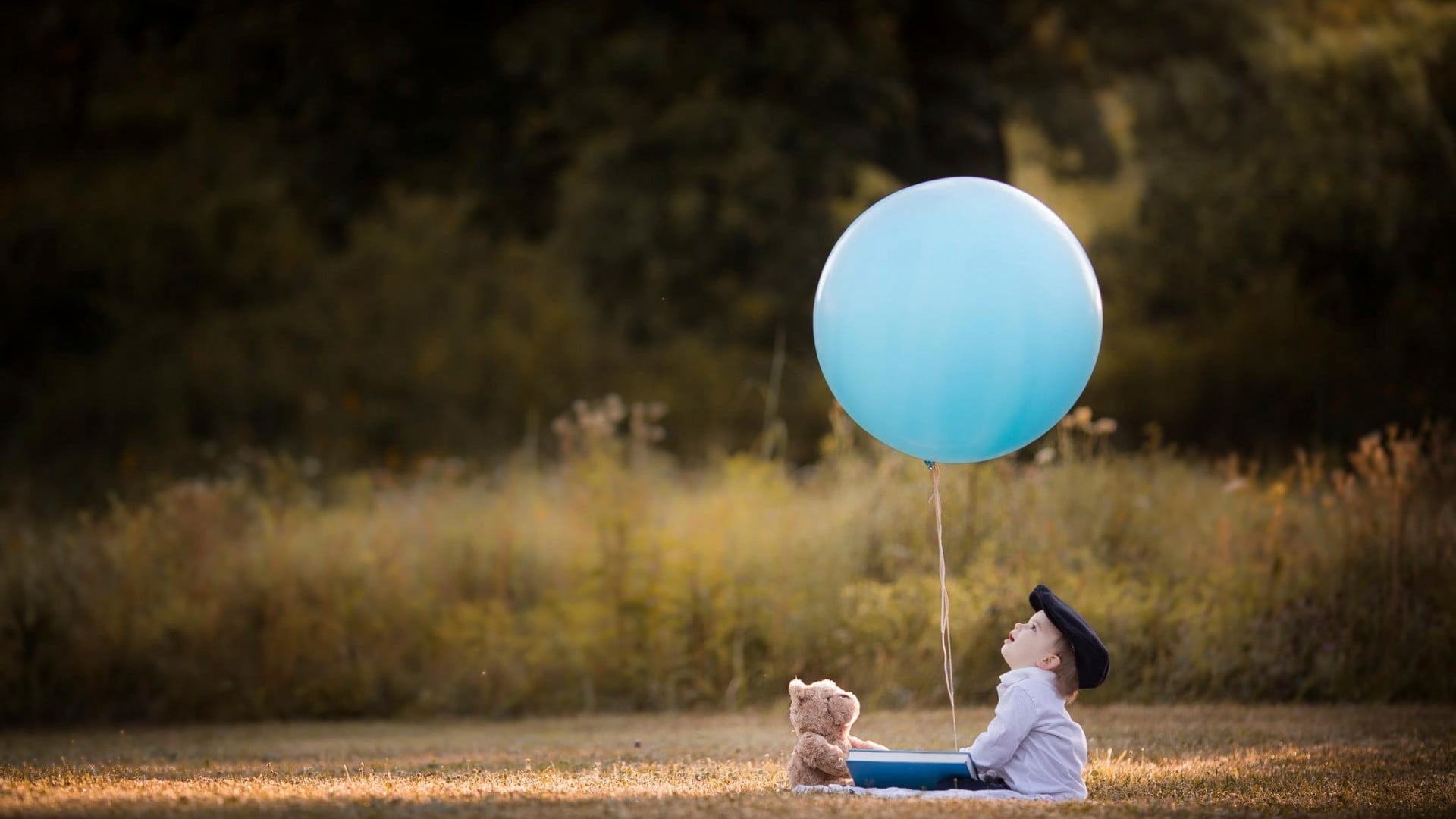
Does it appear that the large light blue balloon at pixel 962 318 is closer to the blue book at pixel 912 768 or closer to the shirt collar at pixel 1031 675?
the shirt collar at pixel 1031 675

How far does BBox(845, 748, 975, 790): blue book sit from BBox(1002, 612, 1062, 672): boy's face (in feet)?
1.28

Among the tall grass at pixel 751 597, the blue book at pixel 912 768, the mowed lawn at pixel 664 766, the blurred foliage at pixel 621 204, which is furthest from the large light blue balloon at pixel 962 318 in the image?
the blurred foliage at pixel 621 204

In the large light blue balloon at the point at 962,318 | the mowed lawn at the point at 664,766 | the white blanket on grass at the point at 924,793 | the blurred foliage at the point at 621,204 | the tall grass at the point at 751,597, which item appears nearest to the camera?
the mowed lawn at the point at 664,766

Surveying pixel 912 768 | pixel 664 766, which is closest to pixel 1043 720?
pixel 912 768

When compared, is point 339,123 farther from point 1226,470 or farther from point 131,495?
point 1226,470

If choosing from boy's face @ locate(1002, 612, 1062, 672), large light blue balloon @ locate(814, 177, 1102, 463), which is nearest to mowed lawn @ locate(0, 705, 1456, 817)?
boy's face @ locate(1002, 612, 1062, 672)

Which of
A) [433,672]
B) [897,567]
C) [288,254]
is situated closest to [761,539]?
[897,567]

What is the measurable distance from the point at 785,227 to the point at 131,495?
7259 mm

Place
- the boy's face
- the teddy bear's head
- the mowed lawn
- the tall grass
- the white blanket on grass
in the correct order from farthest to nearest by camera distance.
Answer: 1. the tall grass
2. the teddy bear's head
3. the boy's face
4. the white blanket on grass
5. the mowed lawn

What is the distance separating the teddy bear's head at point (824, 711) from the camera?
16.7ft

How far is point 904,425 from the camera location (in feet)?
17.8

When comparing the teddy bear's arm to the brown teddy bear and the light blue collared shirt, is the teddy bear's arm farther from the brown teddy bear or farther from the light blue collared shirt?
the light blue collared shirt

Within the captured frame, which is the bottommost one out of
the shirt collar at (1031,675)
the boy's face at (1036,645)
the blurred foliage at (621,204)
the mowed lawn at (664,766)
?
the mowed lawn at (664,766)

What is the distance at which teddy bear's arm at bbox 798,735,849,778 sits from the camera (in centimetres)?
503
